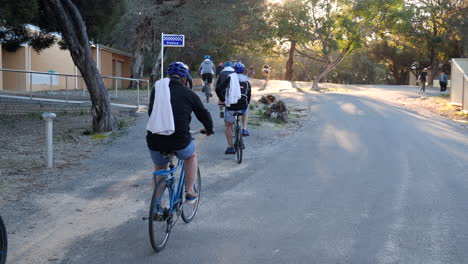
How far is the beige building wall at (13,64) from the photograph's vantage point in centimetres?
2170

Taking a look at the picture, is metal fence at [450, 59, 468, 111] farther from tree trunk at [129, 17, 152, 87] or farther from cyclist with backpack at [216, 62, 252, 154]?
tree trunk at [129, 17, 152, 87]

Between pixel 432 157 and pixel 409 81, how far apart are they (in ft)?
176

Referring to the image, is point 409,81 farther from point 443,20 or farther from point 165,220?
point 165,220

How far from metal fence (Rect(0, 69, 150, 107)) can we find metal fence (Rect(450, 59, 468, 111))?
37.7ft

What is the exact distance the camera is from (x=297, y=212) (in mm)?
6094

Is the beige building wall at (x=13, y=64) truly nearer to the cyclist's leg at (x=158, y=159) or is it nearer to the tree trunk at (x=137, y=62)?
the tree trunk at (x=137, y=62)

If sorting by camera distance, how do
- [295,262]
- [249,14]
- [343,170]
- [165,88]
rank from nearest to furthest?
[295,262]
[165,88]
[343,170]
[249,14]

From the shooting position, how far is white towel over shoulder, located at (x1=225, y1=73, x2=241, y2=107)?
9422mm

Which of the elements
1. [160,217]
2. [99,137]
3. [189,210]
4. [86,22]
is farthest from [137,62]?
[160,217]

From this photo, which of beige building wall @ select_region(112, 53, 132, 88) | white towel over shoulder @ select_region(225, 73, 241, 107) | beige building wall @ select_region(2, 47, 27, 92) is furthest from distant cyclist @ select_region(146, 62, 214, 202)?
beige building wall @ select_region(112, 53, 132, 88)

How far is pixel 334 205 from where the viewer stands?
21.0ft

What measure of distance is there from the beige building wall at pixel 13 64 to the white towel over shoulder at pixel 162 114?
60.0 feet

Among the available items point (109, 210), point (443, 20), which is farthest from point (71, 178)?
point (443, 20)

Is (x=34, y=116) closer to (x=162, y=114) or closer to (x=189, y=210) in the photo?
(x=189, y=210)
